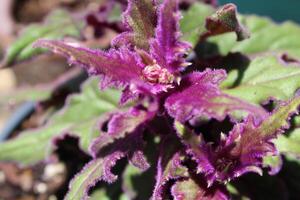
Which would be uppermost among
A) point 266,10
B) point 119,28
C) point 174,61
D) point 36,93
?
point 174,61

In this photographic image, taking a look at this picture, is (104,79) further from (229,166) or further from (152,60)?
(229,166)

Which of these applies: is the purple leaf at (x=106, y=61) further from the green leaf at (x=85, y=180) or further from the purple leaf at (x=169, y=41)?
the green leaf at (x=85, y=180)

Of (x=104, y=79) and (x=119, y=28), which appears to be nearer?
(x=104, y=79)

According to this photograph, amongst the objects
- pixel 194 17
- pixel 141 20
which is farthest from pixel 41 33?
pixel 141 20

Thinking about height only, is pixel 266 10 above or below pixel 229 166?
below

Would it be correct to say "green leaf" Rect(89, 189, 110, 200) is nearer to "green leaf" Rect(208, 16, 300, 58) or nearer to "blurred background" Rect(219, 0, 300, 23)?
"green leaf" Rect(208, 16, 300, 58)

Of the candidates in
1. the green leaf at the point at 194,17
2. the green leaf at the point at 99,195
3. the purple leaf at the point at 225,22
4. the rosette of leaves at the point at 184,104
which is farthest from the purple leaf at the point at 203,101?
the green leaf at the point at 99,195

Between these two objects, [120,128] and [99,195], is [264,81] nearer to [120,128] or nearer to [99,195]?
[120,128]

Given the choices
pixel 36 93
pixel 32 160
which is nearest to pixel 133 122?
pixel 32 160
